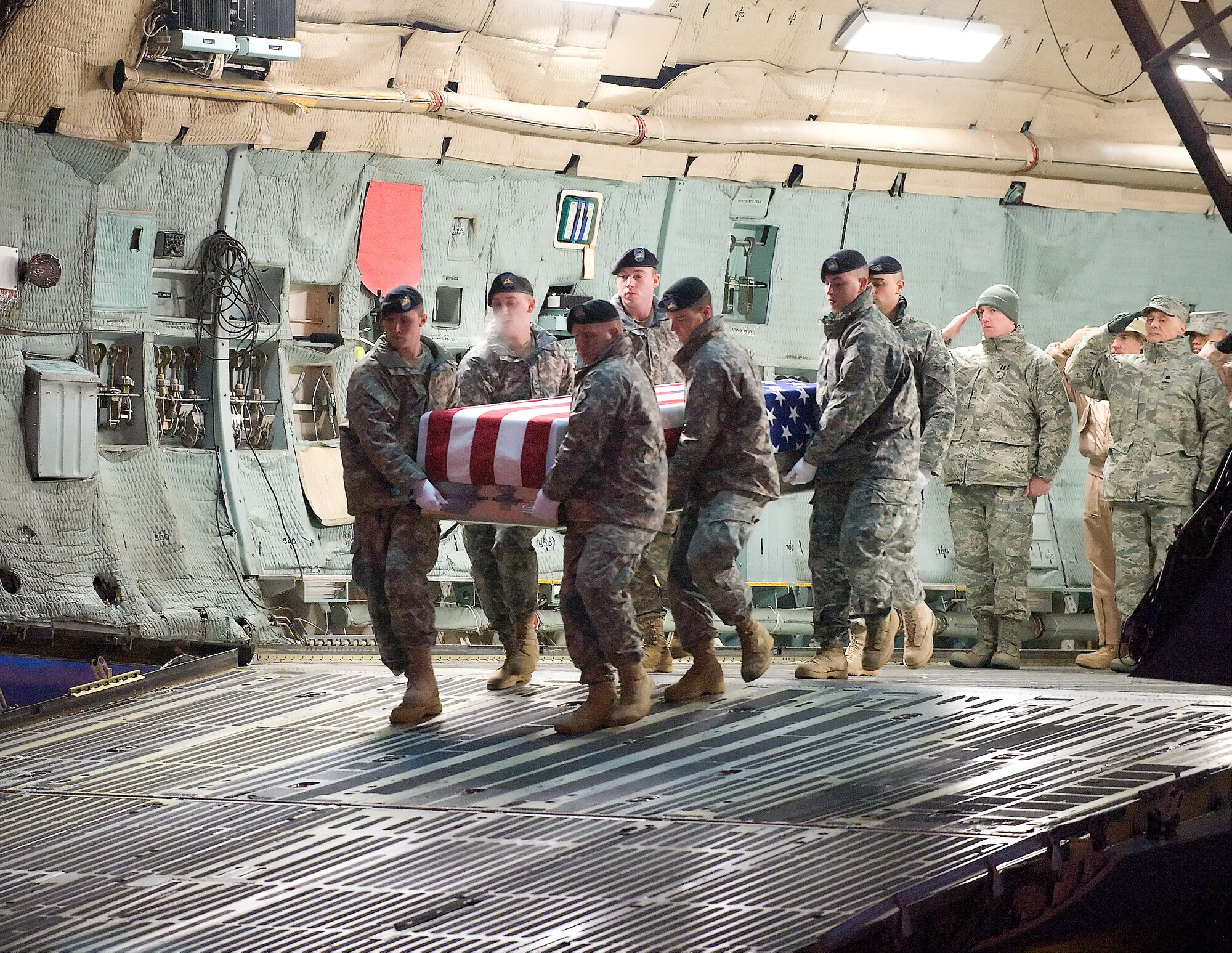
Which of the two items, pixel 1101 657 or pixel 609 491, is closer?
pixel 609 491

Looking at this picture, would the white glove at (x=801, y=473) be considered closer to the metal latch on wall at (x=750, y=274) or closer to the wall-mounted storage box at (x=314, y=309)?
the wall-mounted storage box at (x=314, y=309)

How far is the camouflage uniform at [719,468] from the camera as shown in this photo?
606 centimetres

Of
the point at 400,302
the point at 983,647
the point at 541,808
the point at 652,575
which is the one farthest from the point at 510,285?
the point at 983,647

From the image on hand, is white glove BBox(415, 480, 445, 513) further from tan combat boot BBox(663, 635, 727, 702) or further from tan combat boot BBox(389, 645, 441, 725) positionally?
tan combat boot BBox(663, 635, 727, 702)

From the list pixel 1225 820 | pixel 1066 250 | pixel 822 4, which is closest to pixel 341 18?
pixel 822 4

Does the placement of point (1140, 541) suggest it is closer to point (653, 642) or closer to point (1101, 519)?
point (1101, 519)

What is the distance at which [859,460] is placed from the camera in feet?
22.1

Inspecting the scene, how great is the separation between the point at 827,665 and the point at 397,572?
77.2 inches

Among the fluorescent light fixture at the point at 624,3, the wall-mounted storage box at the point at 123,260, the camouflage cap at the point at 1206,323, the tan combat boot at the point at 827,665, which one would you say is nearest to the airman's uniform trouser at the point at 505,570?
the tan combat boot at the point at 827,665

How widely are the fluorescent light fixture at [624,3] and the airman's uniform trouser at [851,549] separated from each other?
4.03 metres

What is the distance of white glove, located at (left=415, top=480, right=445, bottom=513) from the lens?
5930 mm

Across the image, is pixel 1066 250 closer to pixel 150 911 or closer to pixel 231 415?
pixel 231 415

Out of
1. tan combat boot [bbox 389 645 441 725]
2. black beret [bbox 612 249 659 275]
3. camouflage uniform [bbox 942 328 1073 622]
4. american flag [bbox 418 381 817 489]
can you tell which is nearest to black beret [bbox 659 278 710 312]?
american flag [bbox 418 381 817 489]

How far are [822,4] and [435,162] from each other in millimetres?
2739
